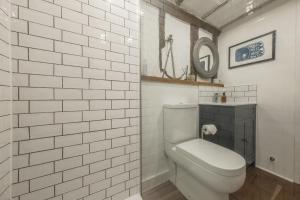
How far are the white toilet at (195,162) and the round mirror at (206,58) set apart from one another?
25.2 inches

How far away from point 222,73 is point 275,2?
862 millimetres

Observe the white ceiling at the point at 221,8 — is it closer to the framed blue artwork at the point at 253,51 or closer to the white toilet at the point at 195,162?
the framed blue artwork at the point at 253,51

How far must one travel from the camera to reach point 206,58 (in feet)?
6.19

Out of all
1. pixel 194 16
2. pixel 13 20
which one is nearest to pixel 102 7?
pixel 13 20

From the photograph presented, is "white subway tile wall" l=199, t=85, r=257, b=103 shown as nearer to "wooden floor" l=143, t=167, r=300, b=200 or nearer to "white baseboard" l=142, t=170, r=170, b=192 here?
"wooden floor" l=143, t=167, r=300, b=200

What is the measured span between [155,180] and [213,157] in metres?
0.67

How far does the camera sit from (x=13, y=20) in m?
0.62

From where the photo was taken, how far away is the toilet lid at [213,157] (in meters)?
0.90

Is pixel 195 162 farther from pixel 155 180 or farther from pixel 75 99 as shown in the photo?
pixel 75 99

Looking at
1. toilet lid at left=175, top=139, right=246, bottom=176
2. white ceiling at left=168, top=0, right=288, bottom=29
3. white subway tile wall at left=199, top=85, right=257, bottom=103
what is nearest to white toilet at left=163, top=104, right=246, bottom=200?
toilet lid at left=175, top=139, right=246, bottom=176

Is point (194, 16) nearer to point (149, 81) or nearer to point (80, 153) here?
point (149, 81)

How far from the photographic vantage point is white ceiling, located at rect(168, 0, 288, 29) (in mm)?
1480

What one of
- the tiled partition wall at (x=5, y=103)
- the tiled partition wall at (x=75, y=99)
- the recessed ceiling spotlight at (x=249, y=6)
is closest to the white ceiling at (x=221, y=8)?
the recessed ceiling spotlight at (x=249, y=6)

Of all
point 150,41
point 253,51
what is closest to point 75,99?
point 150,41
